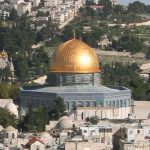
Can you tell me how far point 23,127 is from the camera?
1976 inches

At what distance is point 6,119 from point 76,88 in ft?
25.0

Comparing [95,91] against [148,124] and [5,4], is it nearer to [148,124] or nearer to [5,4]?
[148,124]

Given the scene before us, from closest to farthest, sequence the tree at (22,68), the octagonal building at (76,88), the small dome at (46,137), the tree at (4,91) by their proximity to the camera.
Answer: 1. the small dome at (46,137)
2. the octagonal building at (76,88)
3. the tree at (4,91)
4. the tree at (22,68)

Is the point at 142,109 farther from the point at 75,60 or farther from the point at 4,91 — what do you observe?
the point at 4,91

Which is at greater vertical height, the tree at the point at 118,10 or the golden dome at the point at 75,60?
the golden dome at the point at 75,60

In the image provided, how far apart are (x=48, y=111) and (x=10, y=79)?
23.3m

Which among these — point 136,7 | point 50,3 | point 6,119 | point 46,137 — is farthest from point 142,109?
point 50,3

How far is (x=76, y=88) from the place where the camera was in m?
58.5

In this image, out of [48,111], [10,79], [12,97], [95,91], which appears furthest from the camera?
[10,79]

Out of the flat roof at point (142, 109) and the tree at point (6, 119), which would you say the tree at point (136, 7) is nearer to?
the flat roof at point (142, 109)

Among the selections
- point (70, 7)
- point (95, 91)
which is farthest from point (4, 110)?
point (70, 7)

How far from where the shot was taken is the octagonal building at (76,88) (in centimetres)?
5728

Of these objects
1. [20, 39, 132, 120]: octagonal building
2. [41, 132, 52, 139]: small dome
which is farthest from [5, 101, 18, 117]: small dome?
[41, 132, 52, 139]: small dome

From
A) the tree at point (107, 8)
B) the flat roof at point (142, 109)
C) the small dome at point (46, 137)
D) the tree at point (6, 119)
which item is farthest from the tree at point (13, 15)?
the small dome at point (46, 137)
